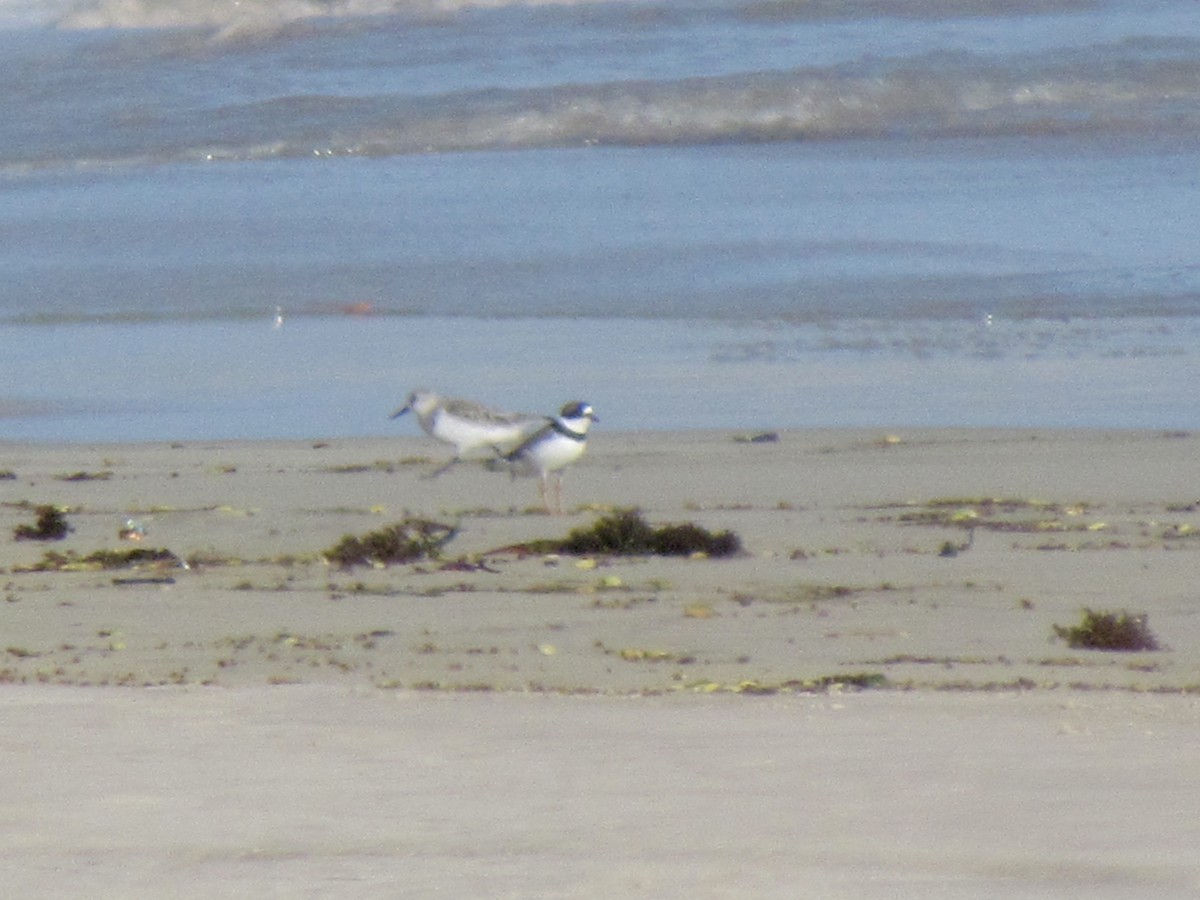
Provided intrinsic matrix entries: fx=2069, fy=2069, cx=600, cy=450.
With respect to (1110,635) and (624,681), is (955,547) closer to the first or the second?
(1110,635)

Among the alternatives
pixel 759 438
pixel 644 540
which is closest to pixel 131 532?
pixel 644 540

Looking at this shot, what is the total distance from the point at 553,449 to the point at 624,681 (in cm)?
267

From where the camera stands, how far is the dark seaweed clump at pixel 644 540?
6.21 meters

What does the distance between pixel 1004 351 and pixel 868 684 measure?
19.2 ft

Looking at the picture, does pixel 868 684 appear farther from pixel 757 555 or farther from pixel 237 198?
pixel 237 198

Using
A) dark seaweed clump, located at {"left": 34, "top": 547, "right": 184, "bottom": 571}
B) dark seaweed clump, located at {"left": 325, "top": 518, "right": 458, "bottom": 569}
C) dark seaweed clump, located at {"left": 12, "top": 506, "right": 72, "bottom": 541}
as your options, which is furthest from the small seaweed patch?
dark seaweed clump, located at {"left": 325, "top": 518, "right": 458, "bottom": 569}

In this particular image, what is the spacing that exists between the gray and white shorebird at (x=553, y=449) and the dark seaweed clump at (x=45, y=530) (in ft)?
5.19

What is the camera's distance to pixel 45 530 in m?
6.74

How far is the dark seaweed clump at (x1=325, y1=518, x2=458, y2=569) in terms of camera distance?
6.20 meters

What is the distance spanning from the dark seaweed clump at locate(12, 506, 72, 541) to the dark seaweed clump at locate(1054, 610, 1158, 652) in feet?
11.2

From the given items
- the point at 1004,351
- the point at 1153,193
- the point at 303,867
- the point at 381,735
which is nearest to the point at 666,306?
the point at 1004,351

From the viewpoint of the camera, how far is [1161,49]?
2245 centimetres

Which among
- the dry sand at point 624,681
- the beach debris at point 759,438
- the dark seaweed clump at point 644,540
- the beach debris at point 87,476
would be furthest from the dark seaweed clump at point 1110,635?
the beach debris at point 87,476

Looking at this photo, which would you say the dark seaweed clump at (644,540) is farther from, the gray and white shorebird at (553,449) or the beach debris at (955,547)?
the gray and white shorebird at (553,449)
